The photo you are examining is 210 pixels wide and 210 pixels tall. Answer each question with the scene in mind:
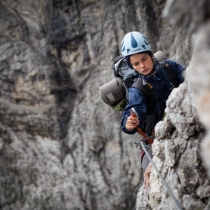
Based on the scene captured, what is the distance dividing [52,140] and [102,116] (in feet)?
7.96

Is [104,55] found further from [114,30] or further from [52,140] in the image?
[52,140]

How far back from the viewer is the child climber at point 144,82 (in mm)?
5102

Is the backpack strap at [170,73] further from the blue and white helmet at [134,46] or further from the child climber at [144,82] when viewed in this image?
the blue and white helmet at [134,46]

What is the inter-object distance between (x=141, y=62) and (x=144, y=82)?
341 mm

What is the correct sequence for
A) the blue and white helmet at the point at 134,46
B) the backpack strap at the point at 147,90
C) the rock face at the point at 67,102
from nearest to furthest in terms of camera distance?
the backpack strap at the point at 147,90
the blue and white helmet at the point at 134,46
the rock face at the point at 67,102

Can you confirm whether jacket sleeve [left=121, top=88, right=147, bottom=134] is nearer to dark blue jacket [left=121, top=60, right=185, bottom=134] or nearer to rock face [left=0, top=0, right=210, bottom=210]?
dark blue jacket [left=121, top=60, right=185, bottom=134]

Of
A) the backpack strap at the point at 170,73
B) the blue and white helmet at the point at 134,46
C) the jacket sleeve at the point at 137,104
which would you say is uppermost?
the blue and white helmet at the point at 134,46

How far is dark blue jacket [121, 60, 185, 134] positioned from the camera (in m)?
5.09

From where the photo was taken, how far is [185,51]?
1264cm

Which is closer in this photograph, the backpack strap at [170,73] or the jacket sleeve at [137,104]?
the jacket sleeve at [137,104]

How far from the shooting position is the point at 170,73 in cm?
542

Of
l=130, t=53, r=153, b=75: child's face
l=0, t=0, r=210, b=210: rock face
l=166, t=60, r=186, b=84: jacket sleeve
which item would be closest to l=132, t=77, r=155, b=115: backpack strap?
l=130, t=53, r=153, b=75: child's face

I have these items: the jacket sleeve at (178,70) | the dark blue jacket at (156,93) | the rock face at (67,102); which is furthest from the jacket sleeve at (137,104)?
the rock face at (67,102)

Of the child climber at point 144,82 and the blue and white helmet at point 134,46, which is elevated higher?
the blue and white helmet at point 134,46
